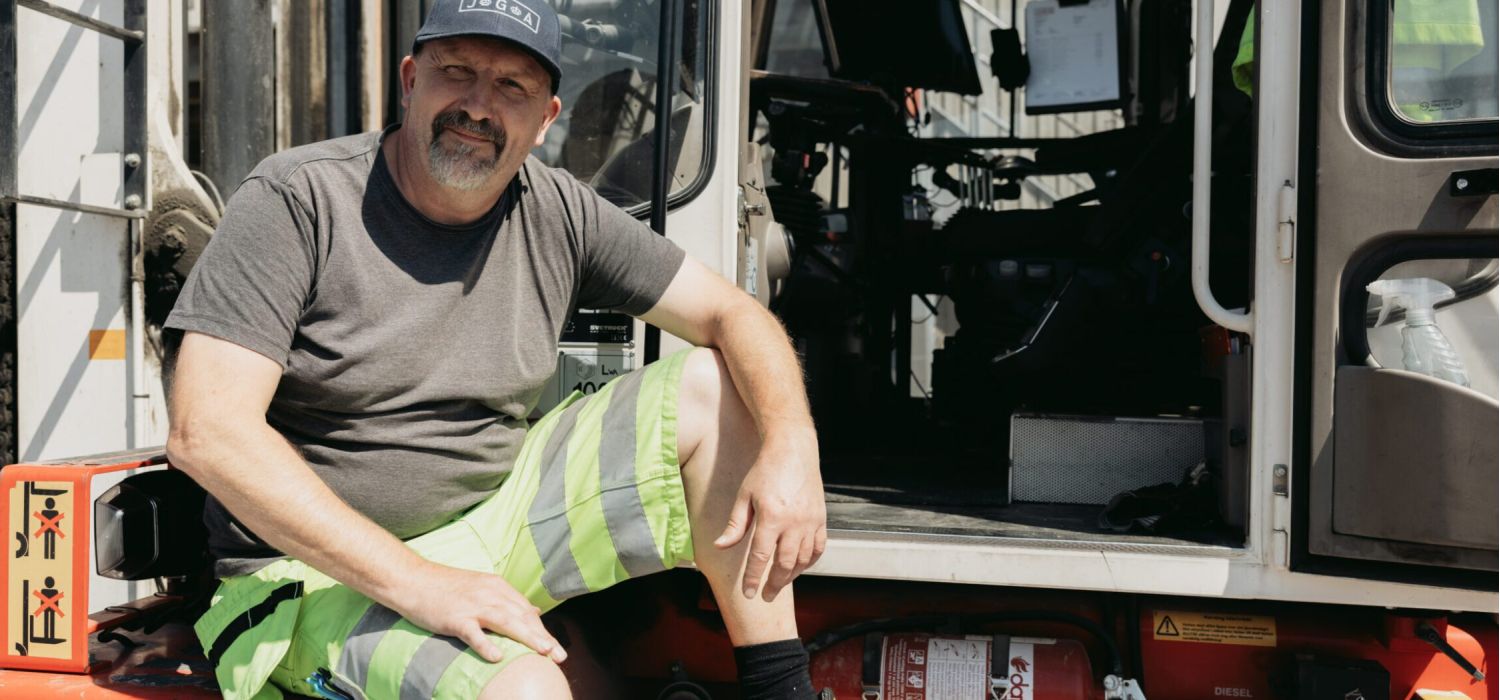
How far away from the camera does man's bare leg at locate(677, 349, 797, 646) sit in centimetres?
189

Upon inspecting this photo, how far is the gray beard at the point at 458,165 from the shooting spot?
1.84 m

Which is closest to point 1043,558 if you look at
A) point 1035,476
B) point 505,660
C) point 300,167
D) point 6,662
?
point 1035,476

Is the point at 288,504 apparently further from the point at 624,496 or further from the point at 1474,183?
the point at 1474,183

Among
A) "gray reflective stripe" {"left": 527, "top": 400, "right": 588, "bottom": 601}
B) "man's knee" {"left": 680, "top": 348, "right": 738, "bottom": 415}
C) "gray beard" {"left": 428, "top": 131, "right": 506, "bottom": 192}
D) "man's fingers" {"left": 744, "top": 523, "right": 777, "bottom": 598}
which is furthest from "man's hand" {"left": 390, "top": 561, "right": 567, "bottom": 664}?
"gray beard" {"left": 428, "top": 131, "right": 506, "bottom": 192}

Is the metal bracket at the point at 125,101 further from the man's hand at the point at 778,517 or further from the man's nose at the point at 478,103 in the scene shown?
the man's hand at the point at 778,517

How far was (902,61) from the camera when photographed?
3.62 m

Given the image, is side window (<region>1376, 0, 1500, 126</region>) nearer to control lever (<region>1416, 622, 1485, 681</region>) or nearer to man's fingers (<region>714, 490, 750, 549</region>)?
control lever (<region>1416, 622, 1485, 681</region>)

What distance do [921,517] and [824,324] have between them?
3.57 feet

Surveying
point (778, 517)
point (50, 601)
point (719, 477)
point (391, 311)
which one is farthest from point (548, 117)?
point (50, 601)

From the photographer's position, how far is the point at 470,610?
5.33ft

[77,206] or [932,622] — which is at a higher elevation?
[77,206]

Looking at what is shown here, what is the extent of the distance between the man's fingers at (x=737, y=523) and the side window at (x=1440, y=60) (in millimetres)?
1157

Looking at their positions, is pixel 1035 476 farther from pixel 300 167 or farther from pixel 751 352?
pixel 300 167

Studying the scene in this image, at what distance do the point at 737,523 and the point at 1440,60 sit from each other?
1302 mm
